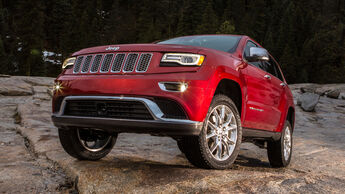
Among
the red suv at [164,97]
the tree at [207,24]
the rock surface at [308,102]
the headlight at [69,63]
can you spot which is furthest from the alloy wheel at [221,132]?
the tree at [207,24]

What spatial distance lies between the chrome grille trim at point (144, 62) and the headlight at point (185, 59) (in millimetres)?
140

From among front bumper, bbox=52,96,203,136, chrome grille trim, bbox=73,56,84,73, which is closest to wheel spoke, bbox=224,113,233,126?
front bumper, bbox=52,96,203,136

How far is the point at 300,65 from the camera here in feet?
224

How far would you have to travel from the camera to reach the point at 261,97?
414 cm

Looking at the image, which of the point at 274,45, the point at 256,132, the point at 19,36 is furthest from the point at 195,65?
the point at 19,36

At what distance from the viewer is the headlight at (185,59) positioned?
2.91 metres

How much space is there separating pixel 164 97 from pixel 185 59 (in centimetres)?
41

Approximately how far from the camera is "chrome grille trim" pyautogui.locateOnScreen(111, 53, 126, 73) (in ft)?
10.2

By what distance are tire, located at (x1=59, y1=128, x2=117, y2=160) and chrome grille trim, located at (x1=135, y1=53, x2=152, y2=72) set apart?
102 centimetres

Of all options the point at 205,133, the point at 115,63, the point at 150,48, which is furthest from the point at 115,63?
the point at 205,133

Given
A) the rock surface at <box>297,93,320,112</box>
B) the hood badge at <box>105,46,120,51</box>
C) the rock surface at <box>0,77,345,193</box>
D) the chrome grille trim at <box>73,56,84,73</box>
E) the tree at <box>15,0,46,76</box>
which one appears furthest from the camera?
the tree at <box>15,0,46,76</box>

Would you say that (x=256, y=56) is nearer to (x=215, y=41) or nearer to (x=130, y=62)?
(x=215, y=41)

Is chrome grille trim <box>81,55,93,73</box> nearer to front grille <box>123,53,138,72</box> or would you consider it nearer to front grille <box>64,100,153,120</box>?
front grille <box>64,100,153,120</box>

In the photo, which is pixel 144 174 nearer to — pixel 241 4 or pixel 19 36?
pixel 19 36
